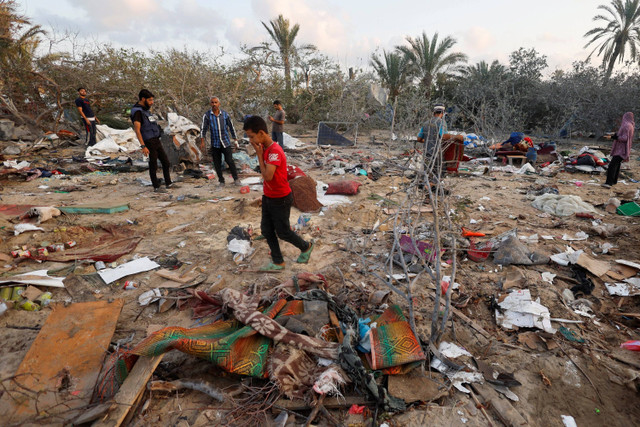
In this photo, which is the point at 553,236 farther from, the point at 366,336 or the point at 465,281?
the point at 366,336

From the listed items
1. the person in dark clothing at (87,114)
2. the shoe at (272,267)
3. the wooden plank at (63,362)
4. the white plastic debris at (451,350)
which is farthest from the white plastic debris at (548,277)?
the person in dark clothing at (87,114)

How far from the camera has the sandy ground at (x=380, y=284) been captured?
1.80 meters

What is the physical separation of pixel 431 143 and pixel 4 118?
12847mm

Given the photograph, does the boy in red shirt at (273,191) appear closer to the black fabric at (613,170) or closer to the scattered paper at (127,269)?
the scattered paper at (127,269)

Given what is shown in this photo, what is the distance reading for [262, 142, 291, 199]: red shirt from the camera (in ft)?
8.74

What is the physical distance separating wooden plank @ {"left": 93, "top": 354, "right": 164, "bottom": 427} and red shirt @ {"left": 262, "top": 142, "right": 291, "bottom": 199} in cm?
156

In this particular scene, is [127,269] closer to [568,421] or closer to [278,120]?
[568,421]

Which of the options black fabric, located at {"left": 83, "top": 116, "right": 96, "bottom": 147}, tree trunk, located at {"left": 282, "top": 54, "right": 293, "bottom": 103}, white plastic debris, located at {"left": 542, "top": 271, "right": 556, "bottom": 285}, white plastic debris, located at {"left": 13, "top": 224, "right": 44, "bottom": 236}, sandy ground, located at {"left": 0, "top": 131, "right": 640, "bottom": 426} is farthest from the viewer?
tree trunk, located at {"left": 282, "top": 54, "right": 293, "bottom": 103}

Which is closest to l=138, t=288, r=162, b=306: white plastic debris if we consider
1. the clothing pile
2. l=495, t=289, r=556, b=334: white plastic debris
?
the clothing pile

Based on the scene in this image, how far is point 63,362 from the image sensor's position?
1.92 meters

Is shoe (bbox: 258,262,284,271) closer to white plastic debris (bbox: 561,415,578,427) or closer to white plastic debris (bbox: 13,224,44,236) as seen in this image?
white plastic debris (bbox: 561,415,578,427)

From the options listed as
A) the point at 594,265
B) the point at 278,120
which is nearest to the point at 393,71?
the point at 278,120

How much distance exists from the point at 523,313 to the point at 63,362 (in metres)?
3.34

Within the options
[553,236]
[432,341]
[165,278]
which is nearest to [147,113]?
[165,278]
